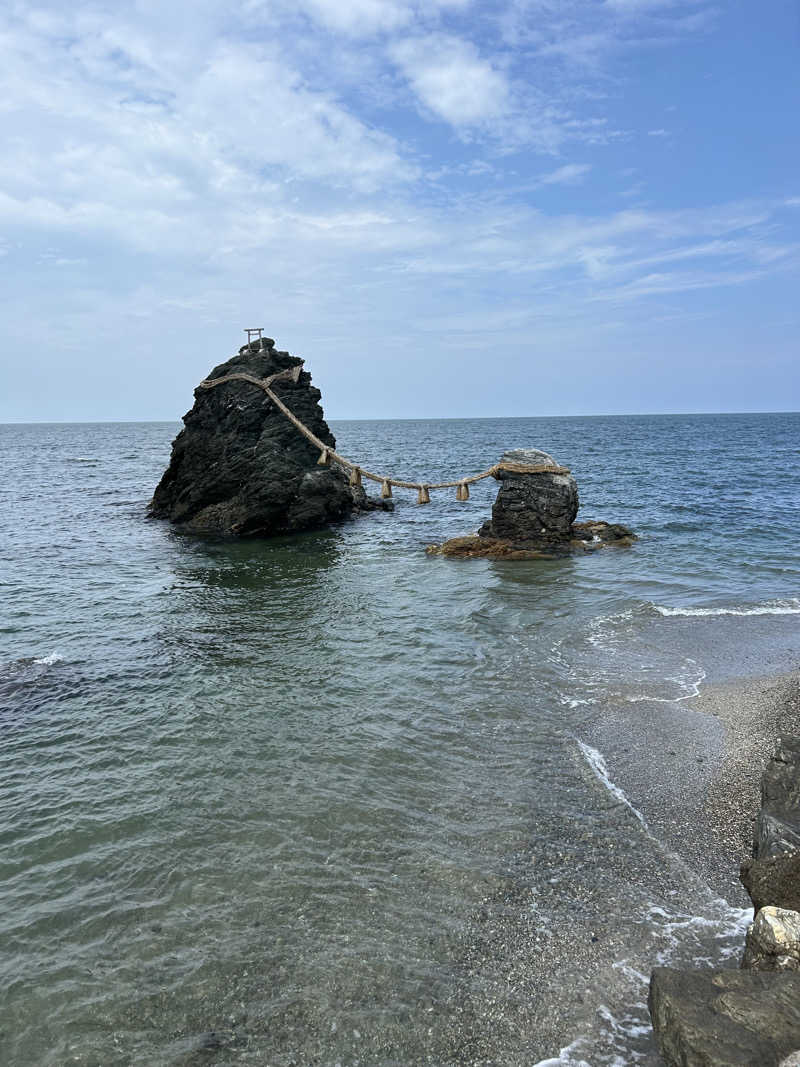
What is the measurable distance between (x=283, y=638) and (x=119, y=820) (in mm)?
6222

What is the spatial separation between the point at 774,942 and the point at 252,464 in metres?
22.7

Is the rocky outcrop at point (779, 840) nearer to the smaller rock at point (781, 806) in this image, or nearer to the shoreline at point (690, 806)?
the smaller rock at point (781, 806)

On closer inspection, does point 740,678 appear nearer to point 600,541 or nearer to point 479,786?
point 479,786

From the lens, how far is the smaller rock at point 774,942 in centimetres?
420

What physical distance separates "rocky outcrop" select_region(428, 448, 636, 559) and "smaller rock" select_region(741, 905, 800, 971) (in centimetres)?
1646

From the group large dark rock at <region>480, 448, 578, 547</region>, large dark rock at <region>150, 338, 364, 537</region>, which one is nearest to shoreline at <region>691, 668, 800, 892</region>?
large dark rock at <region>480, 448, 578, 547</region>

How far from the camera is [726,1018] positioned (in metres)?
3.80

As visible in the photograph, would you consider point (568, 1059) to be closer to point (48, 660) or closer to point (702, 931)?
point (702, 931)

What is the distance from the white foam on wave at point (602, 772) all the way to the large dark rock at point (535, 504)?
42.9ft

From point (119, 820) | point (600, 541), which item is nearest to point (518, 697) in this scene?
point (119, 820)

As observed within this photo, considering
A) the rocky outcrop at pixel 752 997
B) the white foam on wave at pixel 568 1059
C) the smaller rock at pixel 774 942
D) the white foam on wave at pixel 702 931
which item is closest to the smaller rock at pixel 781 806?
the rocky outcrop at pixel 752 997

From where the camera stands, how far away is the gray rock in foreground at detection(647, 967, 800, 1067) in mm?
3545

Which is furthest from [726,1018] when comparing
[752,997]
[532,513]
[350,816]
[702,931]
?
[532,513]

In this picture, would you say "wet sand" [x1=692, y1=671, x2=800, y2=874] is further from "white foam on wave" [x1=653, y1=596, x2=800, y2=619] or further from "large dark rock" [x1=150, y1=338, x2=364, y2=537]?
"large dark rock" [x1=150, y1=338, x2=364, y2=537]
